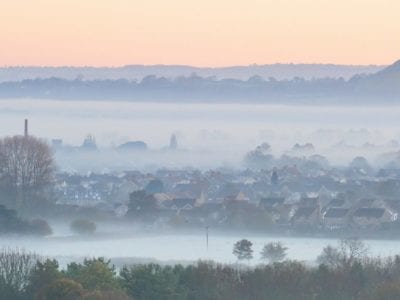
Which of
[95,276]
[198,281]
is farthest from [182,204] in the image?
[95,276]

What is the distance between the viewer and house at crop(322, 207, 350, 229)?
1594 inches

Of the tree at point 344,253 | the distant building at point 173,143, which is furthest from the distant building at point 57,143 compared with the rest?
the tree at point 344,253

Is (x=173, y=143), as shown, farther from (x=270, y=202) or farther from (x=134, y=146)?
(x=270, y=202)

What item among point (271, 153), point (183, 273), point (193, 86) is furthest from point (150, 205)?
point (193, 86)

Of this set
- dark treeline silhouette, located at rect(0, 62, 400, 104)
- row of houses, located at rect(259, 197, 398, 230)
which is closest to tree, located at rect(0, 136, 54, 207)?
row of houses, located at rect(259, 197, 398, 230)

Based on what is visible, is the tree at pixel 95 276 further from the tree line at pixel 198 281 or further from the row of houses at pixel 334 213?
the row of houses at pixel 334 213

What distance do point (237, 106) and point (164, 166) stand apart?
56.5 meters

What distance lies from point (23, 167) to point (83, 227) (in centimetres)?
593

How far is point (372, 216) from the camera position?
1614 inches

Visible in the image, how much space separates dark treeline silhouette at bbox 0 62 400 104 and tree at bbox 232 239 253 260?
82.0m

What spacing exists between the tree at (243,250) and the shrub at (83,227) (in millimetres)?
4130

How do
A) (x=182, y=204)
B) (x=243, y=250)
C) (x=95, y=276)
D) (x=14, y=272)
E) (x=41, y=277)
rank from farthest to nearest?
1. (x=182, y=204)
2. (x=243, y=250)
3. (x=14, y=272)
4. (x=41, y=277)
5. (x=95, y=276)

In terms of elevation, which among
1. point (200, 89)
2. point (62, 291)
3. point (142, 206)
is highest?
point (200, 89)

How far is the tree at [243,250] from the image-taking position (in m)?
31.1
